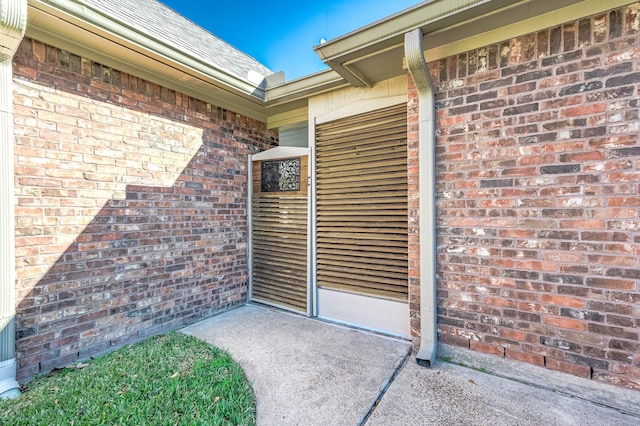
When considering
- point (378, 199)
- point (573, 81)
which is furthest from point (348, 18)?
point (573, 81)

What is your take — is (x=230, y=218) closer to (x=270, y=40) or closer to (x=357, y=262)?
(x=357, y=262)

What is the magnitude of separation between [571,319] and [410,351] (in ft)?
4.41

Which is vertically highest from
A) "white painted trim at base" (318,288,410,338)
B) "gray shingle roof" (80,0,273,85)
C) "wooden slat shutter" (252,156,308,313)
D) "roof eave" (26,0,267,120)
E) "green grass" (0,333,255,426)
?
"gray shingle roof" (80,0,273,85)

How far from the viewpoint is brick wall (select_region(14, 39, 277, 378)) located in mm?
2531

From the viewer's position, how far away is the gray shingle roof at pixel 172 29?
2719mm

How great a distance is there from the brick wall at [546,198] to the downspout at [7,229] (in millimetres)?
3511

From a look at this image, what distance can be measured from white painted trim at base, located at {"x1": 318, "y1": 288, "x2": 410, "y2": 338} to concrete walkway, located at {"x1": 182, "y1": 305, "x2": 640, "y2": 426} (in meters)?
0.17

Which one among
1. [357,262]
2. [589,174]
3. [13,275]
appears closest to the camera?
[589,174]

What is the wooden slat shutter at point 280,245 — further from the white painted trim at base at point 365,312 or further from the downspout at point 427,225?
the downspout at point 427,225

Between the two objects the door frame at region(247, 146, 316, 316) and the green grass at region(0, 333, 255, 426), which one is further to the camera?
the door frame at region(247, 146, 316, 316)

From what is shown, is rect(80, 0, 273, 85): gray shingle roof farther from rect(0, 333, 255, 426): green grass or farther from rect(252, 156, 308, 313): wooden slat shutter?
Result: rect(0, 333, 255, 426): green grass

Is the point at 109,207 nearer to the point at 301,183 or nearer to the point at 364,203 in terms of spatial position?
the point at 301,183

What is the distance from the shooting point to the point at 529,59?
2.33 metres

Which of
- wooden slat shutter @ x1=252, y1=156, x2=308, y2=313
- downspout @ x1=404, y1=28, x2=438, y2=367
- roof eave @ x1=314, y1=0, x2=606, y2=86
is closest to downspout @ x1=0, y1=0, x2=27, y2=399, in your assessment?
roof eave @ x1=314, y1=0, x2=606, y2=86
